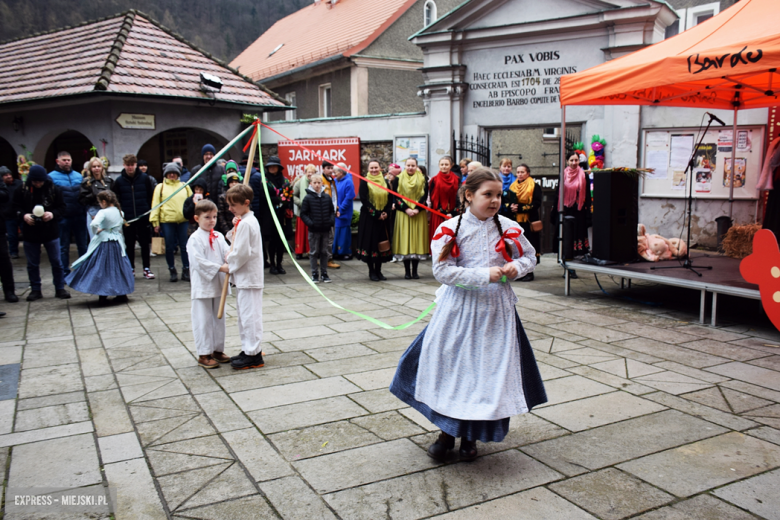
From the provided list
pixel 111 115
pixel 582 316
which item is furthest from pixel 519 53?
pixel 111 115

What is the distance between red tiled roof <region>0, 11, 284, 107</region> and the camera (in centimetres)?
1277

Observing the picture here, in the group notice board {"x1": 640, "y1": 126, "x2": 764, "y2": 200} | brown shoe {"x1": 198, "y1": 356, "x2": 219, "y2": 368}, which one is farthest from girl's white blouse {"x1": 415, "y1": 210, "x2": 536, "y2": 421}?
notice board {"x1": 640, "y1": 126, "x2": 764, "y2": 200}

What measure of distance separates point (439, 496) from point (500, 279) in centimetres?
112

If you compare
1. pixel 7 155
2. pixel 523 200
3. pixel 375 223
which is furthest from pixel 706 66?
pixel 7 155

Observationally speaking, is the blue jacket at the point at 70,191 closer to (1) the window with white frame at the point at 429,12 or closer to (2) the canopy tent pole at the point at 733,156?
(2) the canopy tent pole at the point at 733,156

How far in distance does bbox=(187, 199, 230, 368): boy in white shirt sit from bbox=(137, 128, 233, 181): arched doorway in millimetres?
12795

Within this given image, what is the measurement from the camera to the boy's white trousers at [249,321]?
200 inches

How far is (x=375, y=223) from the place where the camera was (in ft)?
31.6

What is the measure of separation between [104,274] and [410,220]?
14.8ft

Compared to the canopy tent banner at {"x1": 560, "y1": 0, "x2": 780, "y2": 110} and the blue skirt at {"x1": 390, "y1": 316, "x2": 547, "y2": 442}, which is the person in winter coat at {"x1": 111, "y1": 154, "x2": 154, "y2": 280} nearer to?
the canopy tent banner at {"x1": 560, "y1": 0, "x2": 780, "y2": 110}

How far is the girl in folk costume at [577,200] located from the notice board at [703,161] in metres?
2.23

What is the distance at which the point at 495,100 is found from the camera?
12109 millimetres

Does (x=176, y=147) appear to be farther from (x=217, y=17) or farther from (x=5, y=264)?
(x=217, y=17)

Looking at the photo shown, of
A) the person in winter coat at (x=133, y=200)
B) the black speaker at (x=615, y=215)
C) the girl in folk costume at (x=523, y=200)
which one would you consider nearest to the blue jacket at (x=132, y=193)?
the person in winter coat at (x=133, y=200)
